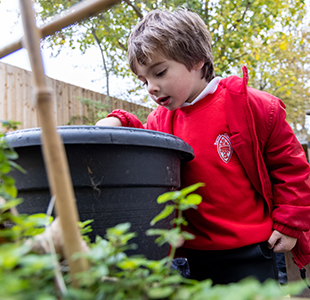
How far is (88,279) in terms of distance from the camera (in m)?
0.33

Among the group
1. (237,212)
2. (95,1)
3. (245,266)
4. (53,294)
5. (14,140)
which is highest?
(95,1)

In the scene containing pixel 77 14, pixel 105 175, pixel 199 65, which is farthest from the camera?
pixel 199 65

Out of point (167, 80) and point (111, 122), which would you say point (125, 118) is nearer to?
point (111, 122)

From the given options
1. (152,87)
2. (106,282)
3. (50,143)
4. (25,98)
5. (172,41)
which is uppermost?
(25,98)

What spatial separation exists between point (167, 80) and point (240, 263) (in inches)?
34.8

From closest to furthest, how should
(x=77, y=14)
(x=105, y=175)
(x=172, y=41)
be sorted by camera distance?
(x=77, y=14), (x=105, y=175), (x=172, y=41)

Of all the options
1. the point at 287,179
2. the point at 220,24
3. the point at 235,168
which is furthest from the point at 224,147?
the point at 220,24

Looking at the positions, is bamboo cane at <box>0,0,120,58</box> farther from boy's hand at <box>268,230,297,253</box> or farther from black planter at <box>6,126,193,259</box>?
boy's hand at <box>268,230,297,253</box>

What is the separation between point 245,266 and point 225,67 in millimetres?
4479

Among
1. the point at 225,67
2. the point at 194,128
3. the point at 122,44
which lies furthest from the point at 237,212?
the point at 122,44

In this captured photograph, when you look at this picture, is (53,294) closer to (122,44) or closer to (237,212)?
(237,212)

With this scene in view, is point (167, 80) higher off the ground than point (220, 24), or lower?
lower

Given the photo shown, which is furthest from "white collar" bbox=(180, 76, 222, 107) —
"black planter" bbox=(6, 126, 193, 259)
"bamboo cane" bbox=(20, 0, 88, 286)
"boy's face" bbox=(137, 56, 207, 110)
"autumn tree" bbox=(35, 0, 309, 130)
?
"autumn tree" bbox=(35, 0, 309, 130)

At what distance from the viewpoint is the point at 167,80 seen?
52.5 inches
